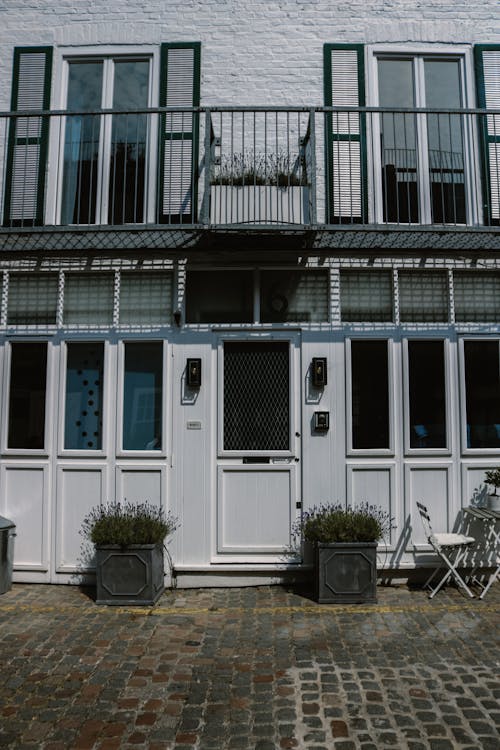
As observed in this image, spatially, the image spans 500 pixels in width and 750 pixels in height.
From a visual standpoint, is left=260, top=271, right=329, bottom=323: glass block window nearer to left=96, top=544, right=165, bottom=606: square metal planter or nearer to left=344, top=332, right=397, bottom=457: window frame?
left=344, top=332, right=397, bottom=457: window frame

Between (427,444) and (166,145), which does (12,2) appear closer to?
(166,145)

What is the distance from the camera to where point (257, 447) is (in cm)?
617

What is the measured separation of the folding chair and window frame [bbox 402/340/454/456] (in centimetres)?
64

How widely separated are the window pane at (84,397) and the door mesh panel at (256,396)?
147 cm

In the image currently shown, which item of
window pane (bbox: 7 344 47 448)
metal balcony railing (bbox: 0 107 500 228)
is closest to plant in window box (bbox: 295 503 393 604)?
window pane (bbox: 7 344 47 448)

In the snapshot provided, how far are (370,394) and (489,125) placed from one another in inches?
142

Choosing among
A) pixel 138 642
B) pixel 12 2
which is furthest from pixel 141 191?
pixel 138 642

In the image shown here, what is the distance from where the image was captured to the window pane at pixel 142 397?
623 centimetres

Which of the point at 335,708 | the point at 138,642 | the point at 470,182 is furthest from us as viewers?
the point at 470,182

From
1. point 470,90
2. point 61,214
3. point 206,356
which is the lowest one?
point 206,356

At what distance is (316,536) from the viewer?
5625mm

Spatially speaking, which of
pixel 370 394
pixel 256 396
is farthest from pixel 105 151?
pixel 370 394

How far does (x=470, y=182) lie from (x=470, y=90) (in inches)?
46.9

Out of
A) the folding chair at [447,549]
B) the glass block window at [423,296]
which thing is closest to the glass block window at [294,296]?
the glass block window at [423,296]
